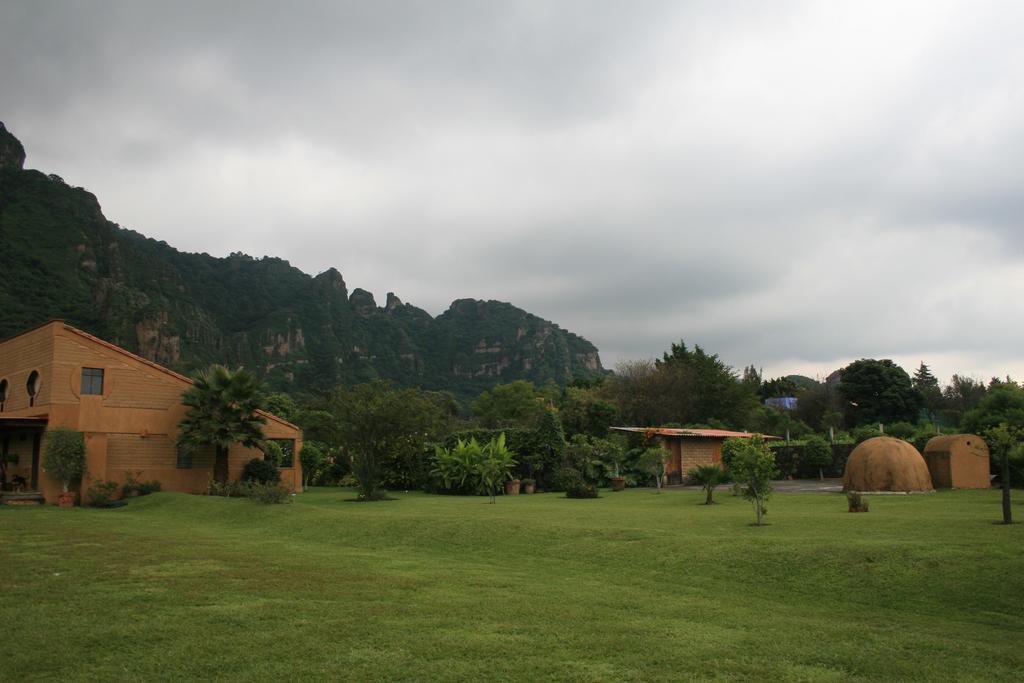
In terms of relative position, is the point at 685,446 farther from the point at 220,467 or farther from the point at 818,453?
the point at 220,467

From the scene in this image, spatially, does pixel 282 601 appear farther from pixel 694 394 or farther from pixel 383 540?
pixel 694 394

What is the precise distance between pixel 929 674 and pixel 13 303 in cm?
6627

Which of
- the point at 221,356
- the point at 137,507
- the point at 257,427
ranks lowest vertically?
the point at 137,507

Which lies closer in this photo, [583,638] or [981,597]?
[583,638]

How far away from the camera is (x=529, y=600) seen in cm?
930

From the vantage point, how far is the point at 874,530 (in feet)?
43.2

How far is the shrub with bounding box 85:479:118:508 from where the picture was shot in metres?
24.2

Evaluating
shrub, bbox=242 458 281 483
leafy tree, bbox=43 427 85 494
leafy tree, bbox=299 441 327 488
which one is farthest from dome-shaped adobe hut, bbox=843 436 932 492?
leafy tree, bbox=43 427 85 494

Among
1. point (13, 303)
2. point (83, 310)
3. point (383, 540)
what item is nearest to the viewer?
point (383, 540)

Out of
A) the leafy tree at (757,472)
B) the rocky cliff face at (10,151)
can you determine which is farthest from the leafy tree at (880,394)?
the rocky cliff face at (10,151)

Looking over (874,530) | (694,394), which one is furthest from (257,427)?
(694,394)

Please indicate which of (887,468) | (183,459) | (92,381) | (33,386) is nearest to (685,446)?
(887,468)

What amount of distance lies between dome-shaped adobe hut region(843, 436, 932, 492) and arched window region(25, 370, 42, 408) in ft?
95.4

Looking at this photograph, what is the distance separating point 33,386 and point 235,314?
88481 mm
